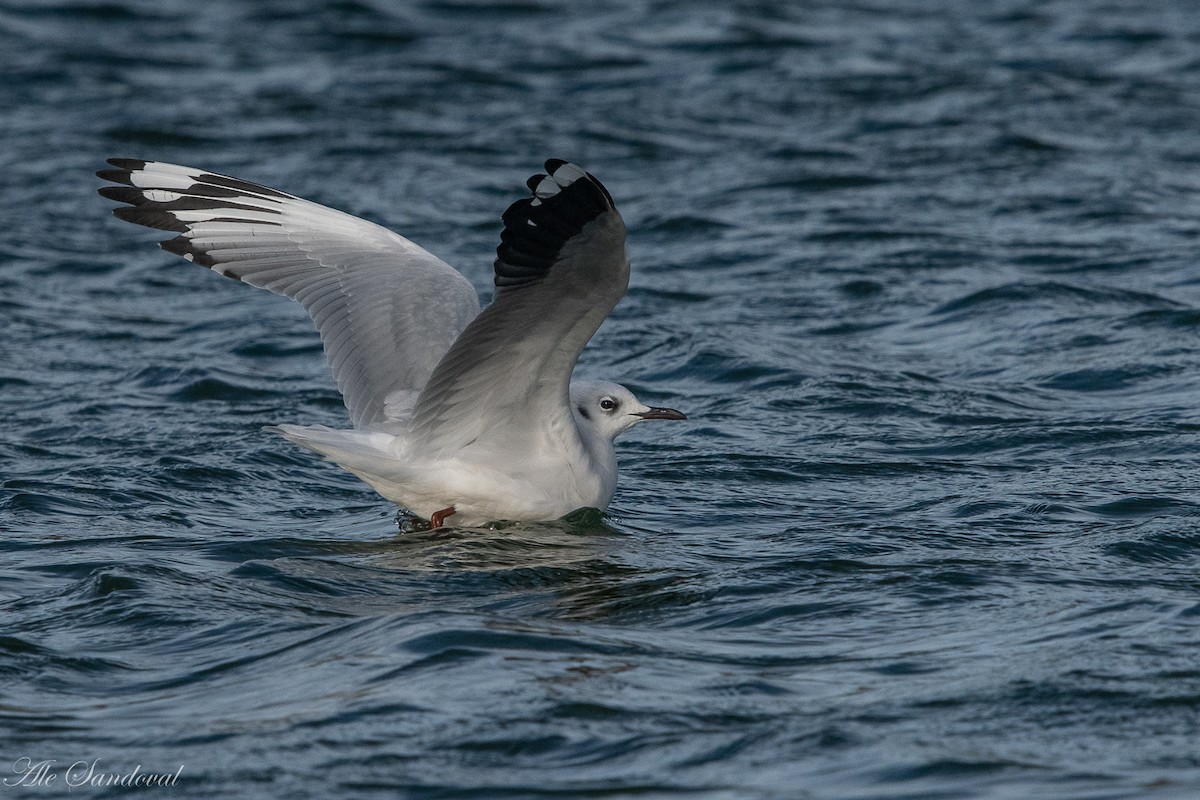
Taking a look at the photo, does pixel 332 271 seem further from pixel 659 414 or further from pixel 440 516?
pixel 659 414

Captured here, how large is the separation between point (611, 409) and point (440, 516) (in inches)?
36.6

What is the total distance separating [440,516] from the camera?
7219mm

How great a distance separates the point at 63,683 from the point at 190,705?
48 centimetres

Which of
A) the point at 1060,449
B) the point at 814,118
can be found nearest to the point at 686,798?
the point at 1060,449

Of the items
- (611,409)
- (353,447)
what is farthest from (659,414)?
(353,447)

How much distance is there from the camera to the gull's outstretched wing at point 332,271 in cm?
756

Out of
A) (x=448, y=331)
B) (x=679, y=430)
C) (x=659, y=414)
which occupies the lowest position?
(x=679, y=430)

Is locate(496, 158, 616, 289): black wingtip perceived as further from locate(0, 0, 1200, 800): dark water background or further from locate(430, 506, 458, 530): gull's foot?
locate(430, 506, 458, 530): gull's foot

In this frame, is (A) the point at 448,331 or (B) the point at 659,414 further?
(B) the point at 659,414

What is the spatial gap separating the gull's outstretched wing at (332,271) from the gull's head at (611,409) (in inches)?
22.9

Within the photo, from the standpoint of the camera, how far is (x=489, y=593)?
627 cm

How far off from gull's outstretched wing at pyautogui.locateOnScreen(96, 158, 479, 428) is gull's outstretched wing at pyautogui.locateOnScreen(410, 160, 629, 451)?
581mm

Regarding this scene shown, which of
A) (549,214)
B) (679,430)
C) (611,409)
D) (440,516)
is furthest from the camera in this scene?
(679,430)

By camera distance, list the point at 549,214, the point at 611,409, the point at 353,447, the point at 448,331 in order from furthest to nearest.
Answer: the point at 611,409
the point at 448,331
the point at 353,447
the point at 549,214
